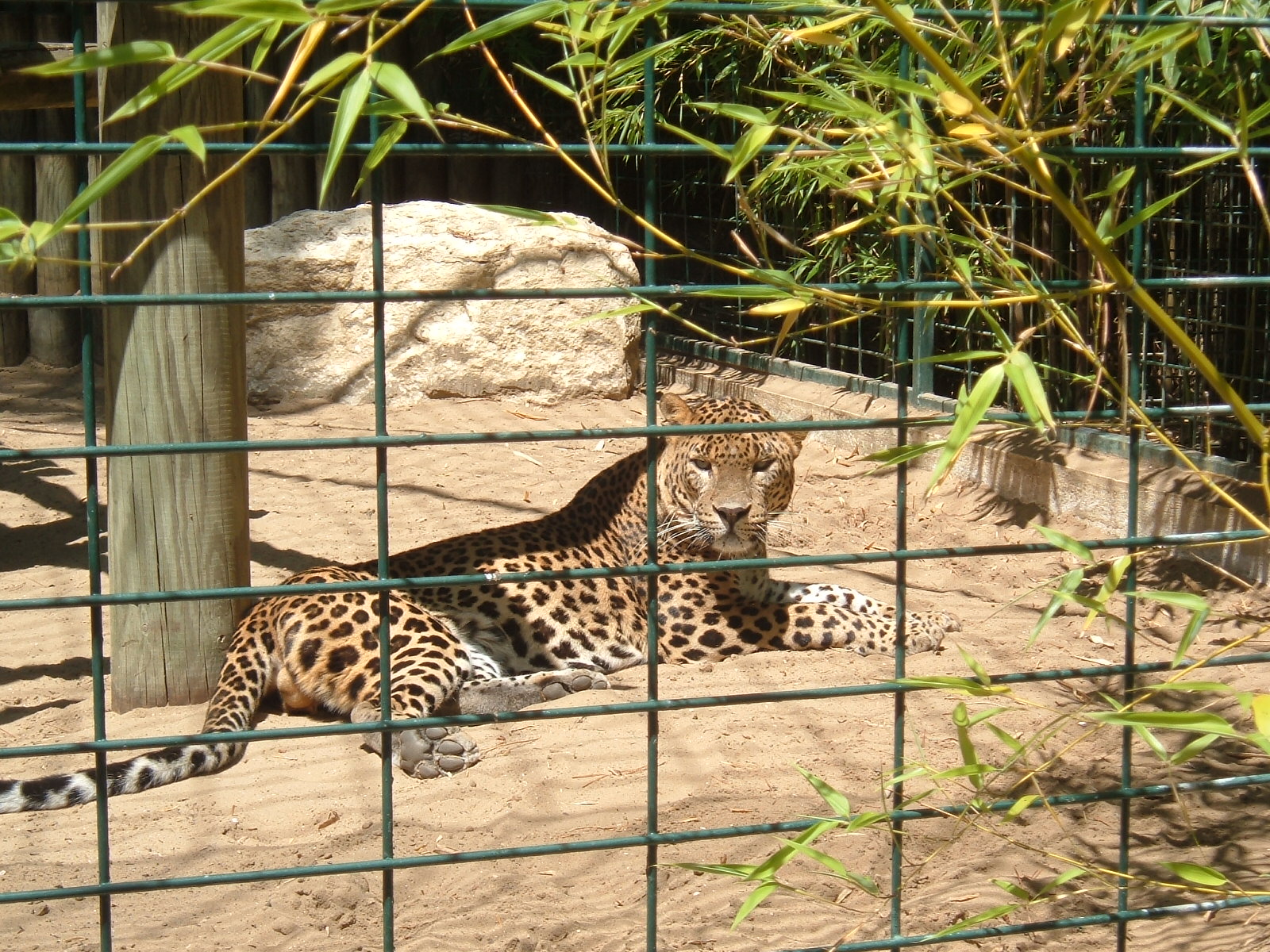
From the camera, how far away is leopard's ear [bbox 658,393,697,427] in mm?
5137

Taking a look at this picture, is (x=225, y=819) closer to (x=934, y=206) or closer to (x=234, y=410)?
(x=234, y=410)

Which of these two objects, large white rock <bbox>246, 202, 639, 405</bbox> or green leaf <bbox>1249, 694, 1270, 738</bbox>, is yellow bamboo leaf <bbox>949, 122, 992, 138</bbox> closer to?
green leaf <bbox>1249, 694, 1270, 738</bbox>

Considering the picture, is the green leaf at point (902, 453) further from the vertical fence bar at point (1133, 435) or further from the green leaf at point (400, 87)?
the green leaf at point (400, 87)

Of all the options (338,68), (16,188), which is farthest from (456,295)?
(16,188)

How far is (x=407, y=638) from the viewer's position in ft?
14.8

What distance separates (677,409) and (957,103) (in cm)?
368

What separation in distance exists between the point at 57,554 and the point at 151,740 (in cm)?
394

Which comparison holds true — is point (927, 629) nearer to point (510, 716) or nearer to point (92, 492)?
point (510, 716)

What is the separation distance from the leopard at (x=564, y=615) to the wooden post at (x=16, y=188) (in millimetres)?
4539

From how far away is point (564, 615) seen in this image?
4.95 m

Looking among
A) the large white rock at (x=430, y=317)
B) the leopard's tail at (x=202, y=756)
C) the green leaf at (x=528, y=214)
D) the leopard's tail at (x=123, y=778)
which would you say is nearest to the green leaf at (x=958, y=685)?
the green leaf at (x=528, y=214)

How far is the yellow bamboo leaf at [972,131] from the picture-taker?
1624mm

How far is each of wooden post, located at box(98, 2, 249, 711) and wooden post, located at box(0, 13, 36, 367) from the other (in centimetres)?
464

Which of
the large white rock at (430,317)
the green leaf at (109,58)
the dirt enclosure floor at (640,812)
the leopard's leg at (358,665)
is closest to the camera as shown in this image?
the green leaf at (109,58)
